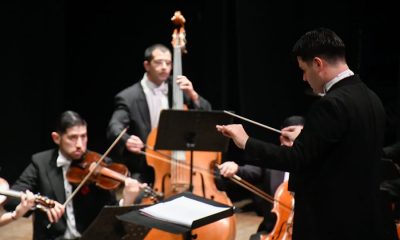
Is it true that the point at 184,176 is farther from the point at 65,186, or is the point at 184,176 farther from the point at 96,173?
the point at 65,186

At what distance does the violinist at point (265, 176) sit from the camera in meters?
3.43

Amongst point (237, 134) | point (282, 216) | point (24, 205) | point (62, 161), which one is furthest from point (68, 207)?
point (237, 134)

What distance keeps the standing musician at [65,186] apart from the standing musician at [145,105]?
2.00 feet

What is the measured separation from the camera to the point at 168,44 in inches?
230

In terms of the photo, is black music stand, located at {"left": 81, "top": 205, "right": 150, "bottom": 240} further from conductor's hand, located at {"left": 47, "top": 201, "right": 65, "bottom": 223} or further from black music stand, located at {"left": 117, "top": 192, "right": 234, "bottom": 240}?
black music stand, located at {"left": 117, "top": 192, "right": 234, "bottom": 240}

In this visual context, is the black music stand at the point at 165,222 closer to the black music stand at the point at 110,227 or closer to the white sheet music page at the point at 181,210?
the white sheet music page at the point at 181,210

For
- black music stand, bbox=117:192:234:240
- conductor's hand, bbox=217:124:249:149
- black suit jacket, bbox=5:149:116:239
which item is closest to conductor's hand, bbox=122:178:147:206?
black suit jacket, bbox=5:149:116:239

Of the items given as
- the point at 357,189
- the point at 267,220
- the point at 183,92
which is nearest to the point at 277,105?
the point at 183,92

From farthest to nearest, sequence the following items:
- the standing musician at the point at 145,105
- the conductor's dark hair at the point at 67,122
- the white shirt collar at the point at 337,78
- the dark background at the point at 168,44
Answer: the dark background at the point at 168,44 → the standing musician at the point at 145,105 → the conductor's dark hair at the point at 67,122 → the white shirt collar at the point at 337,78

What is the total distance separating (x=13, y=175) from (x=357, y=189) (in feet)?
13.1

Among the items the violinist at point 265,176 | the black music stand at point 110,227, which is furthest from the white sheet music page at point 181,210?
the violinist at point 265,176

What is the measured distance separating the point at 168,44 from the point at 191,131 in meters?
2.57

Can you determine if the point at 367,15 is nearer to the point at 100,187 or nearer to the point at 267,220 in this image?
the point at 267,220

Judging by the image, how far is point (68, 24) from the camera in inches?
233
